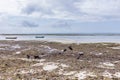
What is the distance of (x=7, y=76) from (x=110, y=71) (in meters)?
8.32

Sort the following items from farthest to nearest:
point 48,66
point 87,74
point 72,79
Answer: point 48,66 → point 87,74 → point 72,79

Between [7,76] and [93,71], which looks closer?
[7,76]

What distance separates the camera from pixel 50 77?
1761 centimetres

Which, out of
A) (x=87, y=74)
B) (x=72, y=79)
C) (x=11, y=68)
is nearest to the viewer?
(x=72, y=79)

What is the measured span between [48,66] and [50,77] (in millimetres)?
4928

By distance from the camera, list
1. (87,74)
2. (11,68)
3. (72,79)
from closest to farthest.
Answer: (72,79), (87,74), (11,68)

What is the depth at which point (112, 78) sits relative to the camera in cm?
1730

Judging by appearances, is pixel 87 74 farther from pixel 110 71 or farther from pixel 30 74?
pixel 30 74

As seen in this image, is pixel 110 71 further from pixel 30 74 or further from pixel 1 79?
pixel 1 79

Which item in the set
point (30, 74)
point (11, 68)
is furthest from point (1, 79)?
point (11, 68)

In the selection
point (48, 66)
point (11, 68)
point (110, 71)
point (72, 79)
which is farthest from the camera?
point (48, 66)

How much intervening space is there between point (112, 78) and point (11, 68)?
29.2ft

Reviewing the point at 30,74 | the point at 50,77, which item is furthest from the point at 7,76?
the point at 50,77

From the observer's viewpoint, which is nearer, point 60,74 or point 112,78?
point 112,78
